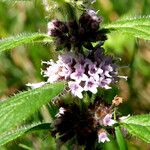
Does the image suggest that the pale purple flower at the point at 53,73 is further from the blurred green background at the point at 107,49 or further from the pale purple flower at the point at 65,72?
the blurred green background at the point at 107,49

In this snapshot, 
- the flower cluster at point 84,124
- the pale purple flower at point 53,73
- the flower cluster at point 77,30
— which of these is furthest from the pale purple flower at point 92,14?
the flower cluster at point 84,124

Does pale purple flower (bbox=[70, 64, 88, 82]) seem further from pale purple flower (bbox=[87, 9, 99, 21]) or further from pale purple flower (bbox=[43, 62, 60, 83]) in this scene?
pale purple flower (bbox=[87, 9, 99, 21])

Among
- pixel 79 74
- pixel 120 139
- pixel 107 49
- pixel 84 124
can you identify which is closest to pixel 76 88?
pixel 79 74

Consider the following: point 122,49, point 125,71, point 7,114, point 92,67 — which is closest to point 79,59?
point 92,67

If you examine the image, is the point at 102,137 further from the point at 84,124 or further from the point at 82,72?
the point at 82,72

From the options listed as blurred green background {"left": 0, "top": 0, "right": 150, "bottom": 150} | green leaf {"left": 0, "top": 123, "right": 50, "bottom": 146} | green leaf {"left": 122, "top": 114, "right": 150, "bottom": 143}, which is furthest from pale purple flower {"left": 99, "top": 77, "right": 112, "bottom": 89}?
blurred green background {"left": 0, "top": 0, "right": 150, "bottom": 150}
